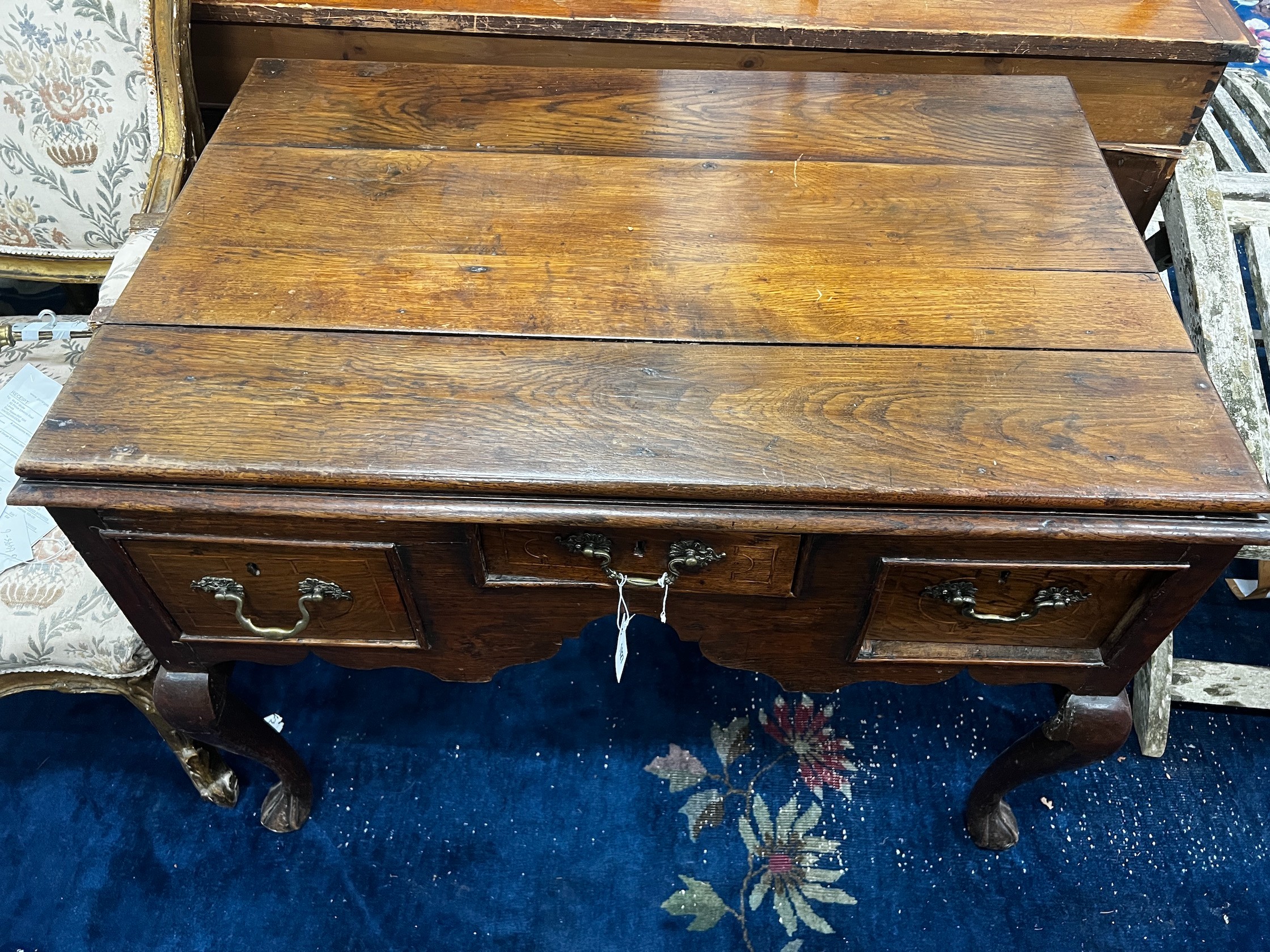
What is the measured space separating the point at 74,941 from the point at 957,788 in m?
1.27

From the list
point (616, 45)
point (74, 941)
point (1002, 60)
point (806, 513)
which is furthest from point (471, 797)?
point (1002, 60)

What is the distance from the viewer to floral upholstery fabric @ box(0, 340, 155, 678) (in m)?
1.00

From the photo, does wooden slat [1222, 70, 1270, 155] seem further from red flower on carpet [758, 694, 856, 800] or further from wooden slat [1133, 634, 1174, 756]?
red flower on carpet [758, 694, 856, 800]

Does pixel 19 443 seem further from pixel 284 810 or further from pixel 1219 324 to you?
A: pixel 1219 324

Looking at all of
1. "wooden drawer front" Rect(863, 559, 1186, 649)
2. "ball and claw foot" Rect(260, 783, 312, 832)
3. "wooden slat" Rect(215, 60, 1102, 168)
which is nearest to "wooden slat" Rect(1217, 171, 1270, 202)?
"wooden slat" Rect(215, 60, 1102, 168)

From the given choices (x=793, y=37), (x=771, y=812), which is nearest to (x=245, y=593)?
(x=771, y=812)

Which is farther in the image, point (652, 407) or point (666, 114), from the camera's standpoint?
point (666, 114)

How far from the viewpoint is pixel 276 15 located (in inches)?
46.2

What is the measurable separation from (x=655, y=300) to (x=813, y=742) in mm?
826

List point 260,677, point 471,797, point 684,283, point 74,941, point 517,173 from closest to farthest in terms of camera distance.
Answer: point 684,283 < point 517,173 < point 74,941 < point 471,797 < point 260,677

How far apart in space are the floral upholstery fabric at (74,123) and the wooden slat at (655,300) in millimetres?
410

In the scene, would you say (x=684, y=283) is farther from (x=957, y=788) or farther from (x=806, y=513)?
(x=957, y=788)

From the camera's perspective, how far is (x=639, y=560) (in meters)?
0.82

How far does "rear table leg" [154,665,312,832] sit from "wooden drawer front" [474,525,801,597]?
39 centimetres
